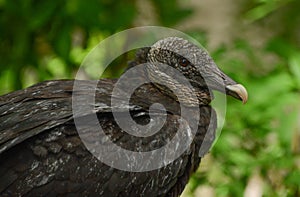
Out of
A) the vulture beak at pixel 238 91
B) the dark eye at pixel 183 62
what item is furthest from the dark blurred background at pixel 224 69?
the dark eye at pixel 183 62

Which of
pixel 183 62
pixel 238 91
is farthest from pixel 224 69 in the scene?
pixel 238 91

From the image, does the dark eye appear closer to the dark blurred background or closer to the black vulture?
the black vulture

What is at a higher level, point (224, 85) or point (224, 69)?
point (224, 85)

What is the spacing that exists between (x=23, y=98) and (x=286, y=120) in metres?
1.92

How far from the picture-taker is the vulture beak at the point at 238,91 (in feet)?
13.3

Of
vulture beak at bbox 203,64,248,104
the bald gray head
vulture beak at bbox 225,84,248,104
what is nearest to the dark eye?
the bald gray head

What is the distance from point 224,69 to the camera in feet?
17.7

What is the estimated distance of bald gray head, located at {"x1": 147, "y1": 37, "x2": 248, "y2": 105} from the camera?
418cm

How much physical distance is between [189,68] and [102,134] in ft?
2.21

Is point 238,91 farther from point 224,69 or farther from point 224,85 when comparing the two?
point 224,69

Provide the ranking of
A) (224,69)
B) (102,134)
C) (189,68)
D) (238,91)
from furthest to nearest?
(224,69), (189,68), (238,91), (102,134)

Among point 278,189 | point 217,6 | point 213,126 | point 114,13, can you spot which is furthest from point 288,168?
point 217,6

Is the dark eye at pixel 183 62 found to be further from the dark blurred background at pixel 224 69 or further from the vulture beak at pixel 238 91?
the dark blurred background at pixel 224 69

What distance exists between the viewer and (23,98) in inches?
159
